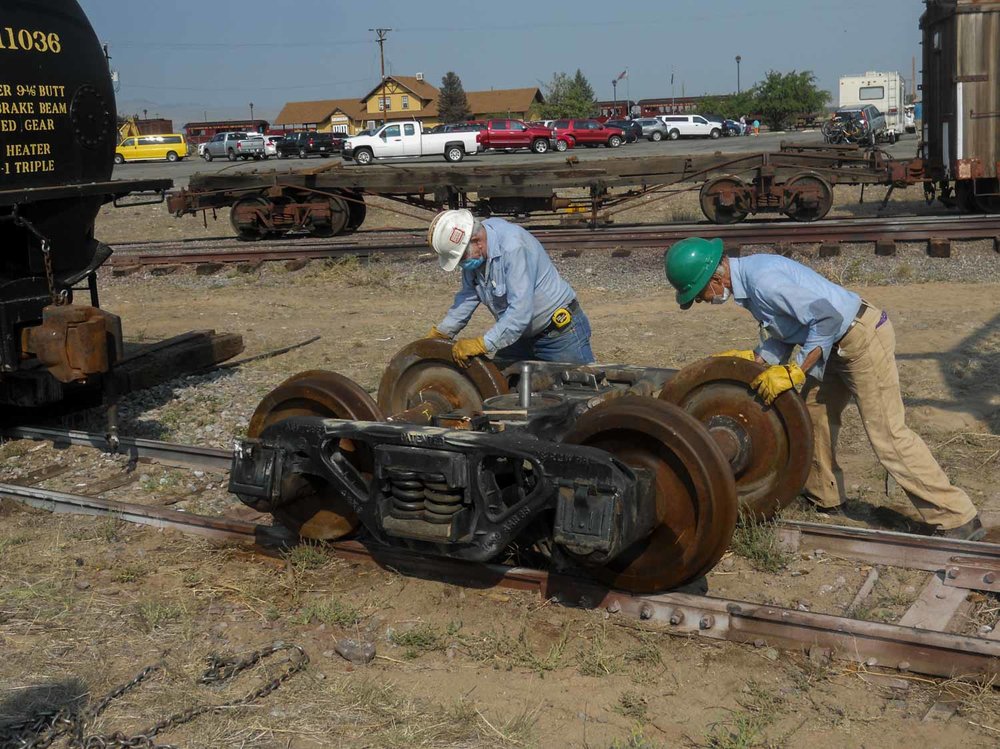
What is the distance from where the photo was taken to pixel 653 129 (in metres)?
63.1

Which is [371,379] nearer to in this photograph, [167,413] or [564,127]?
[167,413]

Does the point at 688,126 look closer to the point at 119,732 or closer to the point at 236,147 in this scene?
the point at 236,147

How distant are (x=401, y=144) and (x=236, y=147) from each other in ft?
54.0

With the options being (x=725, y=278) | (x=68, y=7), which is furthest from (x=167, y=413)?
(x=725, y=278)

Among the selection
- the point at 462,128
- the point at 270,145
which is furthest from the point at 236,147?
the point at 462,128

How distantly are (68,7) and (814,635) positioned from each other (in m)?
6.23

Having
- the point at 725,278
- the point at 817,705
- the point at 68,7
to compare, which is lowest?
the point at 817,705

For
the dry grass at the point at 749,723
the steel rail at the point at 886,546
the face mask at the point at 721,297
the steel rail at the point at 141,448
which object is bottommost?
the dry grass at the point at 749,723

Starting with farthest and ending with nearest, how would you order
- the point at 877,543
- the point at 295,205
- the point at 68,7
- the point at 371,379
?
the point at 295,205 → the point at 371,379 → the point at 68,7 → the point at 877,543

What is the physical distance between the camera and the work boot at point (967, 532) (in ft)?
18.2

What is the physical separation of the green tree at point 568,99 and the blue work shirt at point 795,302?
81.9m

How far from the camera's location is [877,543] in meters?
5.27

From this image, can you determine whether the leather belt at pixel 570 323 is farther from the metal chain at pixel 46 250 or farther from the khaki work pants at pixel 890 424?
the metal chain at pixel 46 250

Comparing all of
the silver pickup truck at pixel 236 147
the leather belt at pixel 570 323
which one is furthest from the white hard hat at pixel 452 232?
the silver pickup truck at pixel 236 147
